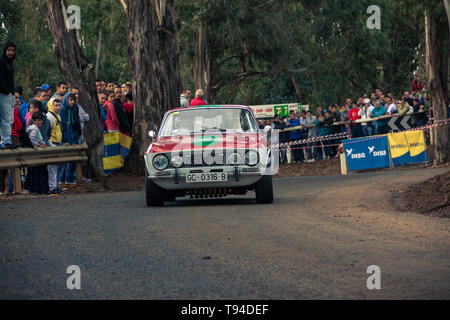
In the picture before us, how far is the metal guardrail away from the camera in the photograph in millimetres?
14430

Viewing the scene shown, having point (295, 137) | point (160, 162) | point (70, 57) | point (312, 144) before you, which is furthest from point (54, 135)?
point (295, 137)

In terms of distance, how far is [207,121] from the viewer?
13.1 metres

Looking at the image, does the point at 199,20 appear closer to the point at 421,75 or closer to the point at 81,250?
the point at 421,75

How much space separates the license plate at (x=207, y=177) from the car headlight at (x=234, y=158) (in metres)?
0.22

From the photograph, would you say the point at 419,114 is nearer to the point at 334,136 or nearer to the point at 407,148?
the point at 407,148

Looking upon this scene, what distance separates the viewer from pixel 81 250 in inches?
299

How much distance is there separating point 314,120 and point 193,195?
19.2 metres

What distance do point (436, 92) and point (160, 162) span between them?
14.8 meters

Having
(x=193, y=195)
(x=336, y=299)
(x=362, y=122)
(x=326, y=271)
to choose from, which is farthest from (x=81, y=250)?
(x=362, y=122)

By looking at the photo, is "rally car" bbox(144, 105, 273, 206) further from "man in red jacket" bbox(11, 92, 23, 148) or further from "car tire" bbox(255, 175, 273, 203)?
"man in red jacket" bbox(11, 92, 23, 148)

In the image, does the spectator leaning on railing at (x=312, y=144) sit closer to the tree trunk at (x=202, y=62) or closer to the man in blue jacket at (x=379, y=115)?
the man in blue jacket at (x=379, y=115)

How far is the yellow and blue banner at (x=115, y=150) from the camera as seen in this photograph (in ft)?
66.6

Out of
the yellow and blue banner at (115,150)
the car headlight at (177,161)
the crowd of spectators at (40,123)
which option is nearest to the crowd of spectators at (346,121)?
the yellow and blue banner at (115,150)

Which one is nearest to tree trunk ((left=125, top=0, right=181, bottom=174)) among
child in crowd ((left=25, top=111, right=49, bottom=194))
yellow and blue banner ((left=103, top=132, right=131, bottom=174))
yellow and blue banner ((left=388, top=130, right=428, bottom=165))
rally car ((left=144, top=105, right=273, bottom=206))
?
yellow and blue banner ((left=103, top=132, right=131, bottom=174))
